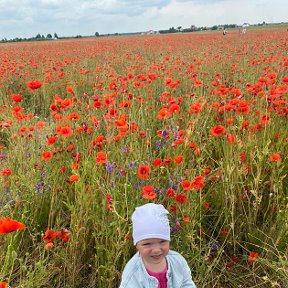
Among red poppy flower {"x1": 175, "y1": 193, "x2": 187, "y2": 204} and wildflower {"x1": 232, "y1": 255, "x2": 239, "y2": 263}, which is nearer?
red poppy flower {"x1": 175, "y1": 193, "x2": 187, "y2": 204}

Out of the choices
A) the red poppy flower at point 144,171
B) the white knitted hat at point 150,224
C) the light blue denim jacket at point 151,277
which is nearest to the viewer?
the white knitted hat at point 150,224

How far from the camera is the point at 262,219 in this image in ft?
7.94

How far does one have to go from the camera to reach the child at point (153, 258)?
1514 mm

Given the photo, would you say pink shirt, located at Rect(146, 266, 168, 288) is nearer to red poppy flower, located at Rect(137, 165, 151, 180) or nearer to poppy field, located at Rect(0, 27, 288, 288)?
poppy field, located at Rect(0, 27, 288, 288)

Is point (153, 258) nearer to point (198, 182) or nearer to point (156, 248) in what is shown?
point (156, 248)

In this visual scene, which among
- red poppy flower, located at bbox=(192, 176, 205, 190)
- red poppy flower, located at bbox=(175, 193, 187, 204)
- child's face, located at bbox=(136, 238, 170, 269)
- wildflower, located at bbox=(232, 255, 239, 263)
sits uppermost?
red poppy flower, located at bbox=(192, 176, 205, 190)

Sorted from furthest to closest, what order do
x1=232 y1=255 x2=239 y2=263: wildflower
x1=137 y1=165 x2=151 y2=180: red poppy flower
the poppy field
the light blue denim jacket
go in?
x1=232 y1=255 x2=239 y2=263: wildflower → the poppy field → x1=137 y1=165 x2=151 y2=180: red poppy flower → the light blue denim jacket

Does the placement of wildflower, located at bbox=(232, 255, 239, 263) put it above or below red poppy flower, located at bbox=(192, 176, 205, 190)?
below

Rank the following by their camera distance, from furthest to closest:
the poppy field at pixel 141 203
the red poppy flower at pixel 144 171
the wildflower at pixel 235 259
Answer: the wildflower at pixel 235 259
the poppy field at pixel 141 203
the red poppy flower at pixel 144 171

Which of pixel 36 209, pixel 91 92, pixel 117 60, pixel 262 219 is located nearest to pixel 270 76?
pixel 262 219

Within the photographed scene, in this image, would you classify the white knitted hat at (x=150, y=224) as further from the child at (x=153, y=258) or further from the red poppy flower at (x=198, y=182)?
the red poppy flower at (x=198, y=182)

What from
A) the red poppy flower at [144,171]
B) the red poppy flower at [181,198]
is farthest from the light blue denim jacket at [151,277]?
the red poppy flower at [144,171]

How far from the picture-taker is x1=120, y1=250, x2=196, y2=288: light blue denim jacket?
Result: 1.63m

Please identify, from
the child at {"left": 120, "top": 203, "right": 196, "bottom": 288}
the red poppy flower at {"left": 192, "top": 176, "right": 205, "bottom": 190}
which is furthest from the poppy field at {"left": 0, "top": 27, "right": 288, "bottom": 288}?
the child at {"left": 120, "top": 203, "right": 196, "bottom": 288}
